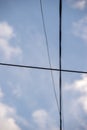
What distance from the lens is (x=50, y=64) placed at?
7.84 meters
